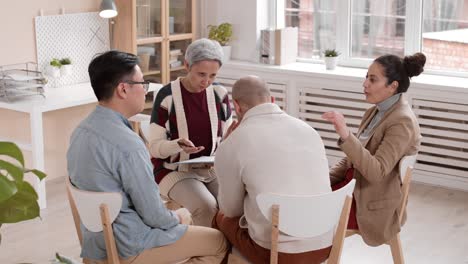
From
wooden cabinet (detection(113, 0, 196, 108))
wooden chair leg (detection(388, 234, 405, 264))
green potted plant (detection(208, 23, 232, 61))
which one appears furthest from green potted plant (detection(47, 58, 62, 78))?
wooden chair leg (detection(388, 234, 405, 264))

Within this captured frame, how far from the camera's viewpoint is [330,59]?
5637 mm

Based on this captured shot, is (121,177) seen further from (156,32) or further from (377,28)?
(377,28)

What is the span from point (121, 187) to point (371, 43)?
3582 millimetres

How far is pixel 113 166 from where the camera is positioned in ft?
8.48

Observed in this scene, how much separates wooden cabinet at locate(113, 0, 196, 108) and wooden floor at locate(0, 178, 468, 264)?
1.23m

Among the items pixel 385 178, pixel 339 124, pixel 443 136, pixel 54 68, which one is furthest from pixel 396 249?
pixel 54 68

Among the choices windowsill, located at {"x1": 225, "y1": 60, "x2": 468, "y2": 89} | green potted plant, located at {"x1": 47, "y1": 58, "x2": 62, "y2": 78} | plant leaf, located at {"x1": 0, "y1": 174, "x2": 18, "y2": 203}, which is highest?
plant leaf, located at {"x1": 0, "y1": 174, "x2": 18, "y2": 203}

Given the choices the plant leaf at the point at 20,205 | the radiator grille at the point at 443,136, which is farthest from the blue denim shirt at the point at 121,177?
the radiator grille at the point at 443,136

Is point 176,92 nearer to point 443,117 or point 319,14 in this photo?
point 443,117

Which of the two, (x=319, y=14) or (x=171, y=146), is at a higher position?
(x=319, y=14)

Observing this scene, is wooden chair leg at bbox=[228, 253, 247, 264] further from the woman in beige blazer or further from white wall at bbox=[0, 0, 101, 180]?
white wall at bbox=[0, 0, 101, 180]

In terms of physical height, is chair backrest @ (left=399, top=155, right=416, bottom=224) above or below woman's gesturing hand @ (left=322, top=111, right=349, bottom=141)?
below

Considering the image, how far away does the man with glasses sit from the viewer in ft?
8.48

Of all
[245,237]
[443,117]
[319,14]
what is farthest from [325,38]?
[245,237]
